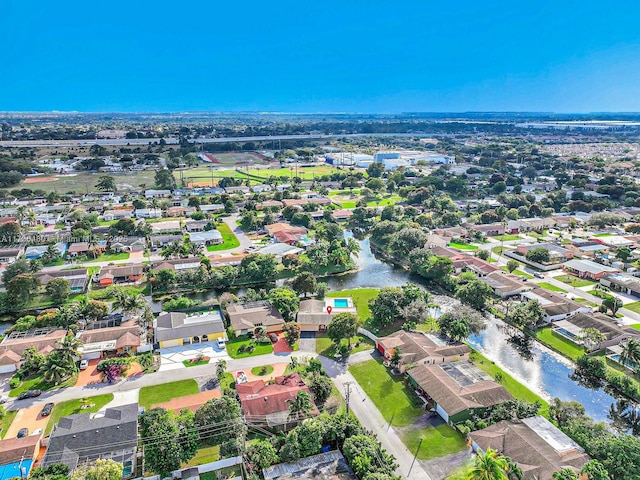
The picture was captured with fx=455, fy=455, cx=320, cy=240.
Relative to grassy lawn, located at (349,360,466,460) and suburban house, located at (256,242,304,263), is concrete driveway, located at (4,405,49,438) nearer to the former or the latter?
grassy lawn, located at (349,360,466,460)

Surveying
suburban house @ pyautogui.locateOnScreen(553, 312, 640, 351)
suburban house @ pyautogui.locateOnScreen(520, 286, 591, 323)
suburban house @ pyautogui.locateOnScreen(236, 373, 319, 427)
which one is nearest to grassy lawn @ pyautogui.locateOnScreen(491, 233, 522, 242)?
suburban house @ pyautogui.locateOnScreen(520, 286, 591, 323)

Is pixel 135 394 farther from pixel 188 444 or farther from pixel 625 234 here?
pixel 625 234

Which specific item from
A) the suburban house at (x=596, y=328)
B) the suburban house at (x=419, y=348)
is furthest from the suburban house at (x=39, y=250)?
the suburban house at (x=596, y=328)

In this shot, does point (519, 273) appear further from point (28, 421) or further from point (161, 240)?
point (28, 421)

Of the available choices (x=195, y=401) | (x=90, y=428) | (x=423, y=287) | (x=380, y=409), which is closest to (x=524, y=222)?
(x=423, y=287)

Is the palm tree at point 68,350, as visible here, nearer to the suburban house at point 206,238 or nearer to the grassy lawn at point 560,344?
the suburban house at point 206,238

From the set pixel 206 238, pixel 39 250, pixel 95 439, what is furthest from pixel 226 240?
pixel 95 439
